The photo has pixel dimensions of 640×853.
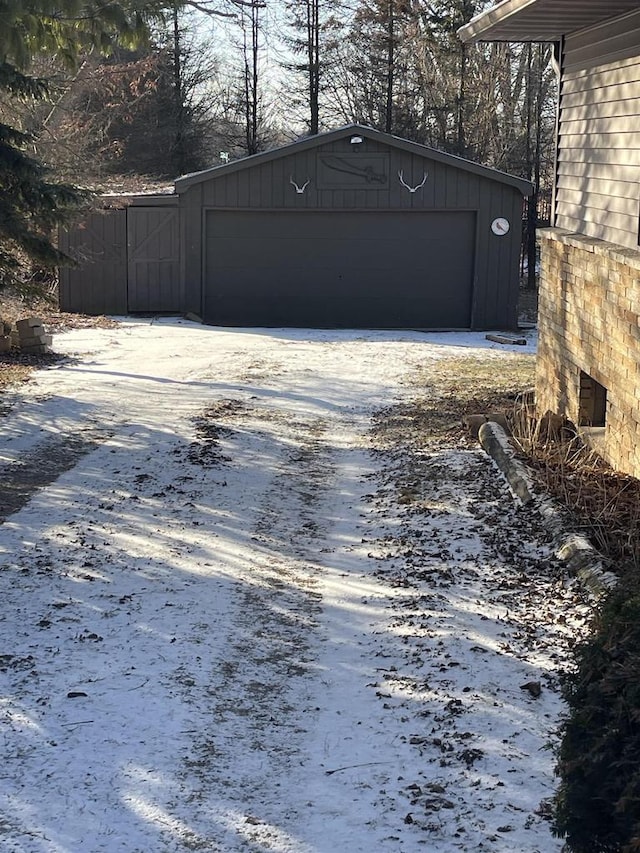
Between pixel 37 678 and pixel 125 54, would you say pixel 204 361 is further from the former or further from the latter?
pixel 125 54

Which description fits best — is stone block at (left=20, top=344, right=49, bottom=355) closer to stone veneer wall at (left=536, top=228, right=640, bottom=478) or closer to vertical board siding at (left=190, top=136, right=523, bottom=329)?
vertical board siding at (left=190, top=136, right=523, bottom=329)

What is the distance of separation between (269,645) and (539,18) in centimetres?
590

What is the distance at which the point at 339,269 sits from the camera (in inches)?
771

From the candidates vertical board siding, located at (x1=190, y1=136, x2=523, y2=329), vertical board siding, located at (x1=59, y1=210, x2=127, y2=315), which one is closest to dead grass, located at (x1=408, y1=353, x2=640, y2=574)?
vertical board siding, located at (x1=190, y1=136, x2=523, y2=329)

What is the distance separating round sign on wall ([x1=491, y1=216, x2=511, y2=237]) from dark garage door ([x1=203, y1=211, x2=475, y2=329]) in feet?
1.36

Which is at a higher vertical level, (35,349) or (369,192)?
(369,192)

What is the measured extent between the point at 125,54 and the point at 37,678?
2808 cm

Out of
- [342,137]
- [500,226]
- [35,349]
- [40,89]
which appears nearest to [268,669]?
[40,89]

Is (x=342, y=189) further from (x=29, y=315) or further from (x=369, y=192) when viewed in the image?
(x=29, y=315)

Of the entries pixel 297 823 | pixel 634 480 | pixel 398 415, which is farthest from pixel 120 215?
pixel 297 823

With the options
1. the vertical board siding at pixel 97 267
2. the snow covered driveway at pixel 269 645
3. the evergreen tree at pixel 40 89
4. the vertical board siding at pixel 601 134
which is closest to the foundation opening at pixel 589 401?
the snow covered driveway at pixel 269 645

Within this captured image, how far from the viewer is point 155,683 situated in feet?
15.6

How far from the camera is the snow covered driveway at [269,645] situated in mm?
3746

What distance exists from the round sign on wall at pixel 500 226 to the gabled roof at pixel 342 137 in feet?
2.14
